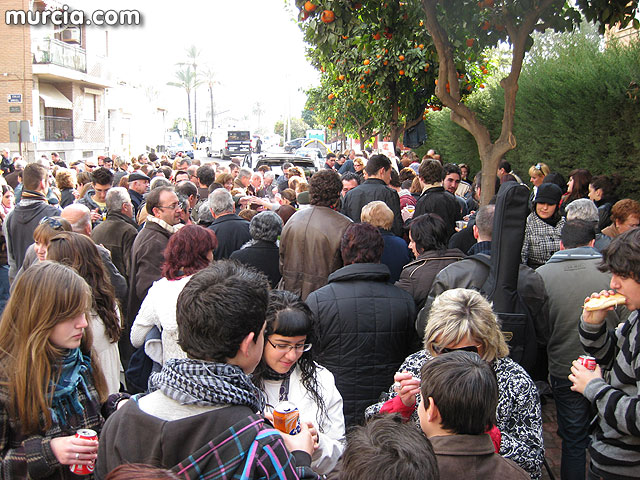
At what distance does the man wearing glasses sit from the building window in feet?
107

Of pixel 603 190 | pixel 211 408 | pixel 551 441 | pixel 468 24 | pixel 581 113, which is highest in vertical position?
→ pixel 468 24

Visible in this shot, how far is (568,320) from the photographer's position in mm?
4383

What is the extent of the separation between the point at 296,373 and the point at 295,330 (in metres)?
0.23

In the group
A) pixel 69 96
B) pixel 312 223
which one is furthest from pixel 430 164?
pixel 69 96

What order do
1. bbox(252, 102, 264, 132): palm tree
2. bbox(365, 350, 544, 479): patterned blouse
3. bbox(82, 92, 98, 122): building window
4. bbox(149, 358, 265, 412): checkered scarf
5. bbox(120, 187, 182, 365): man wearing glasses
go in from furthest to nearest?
bbox(252, 102, 264, 132): palm tree
bbox(82, 92, 98, 122): building window
bbox(120, 187, 182, 365): man wearing glasses
bbox(365, 350, 544, 479): patterned blouse
bbox(149, 358, 265, 412): checkered scarf

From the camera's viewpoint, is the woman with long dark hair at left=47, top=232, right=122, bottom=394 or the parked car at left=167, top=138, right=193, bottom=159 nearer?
the woman with long dark hair at left=47, top=232, right=122, bottom=394

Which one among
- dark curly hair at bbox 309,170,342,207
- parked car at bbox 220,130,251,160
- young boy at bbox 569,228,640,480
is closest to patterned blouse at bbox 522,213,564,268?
dark curly hair at bbox 309,170,342,207

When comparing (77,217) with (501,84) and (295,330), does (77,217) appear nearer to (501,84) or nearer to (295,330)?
(295,330)

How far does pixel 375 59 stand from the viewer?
14.1 meters

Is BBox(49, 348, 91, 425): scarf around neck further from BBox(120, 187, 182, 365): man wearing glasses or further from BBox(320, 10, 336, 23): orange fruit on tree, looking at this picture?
BBox(320, 10, 336, 23): orange fruit on tree

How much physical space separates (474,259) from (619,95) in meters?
5.87

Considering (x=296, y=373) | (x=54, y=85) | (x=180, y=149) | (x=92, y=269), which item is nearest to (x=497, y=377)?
(x=296, y=373)

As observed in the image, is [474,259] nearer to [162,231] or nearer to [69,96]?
[162,231]

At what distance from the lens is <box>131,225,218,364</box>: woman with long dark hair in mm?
3775
